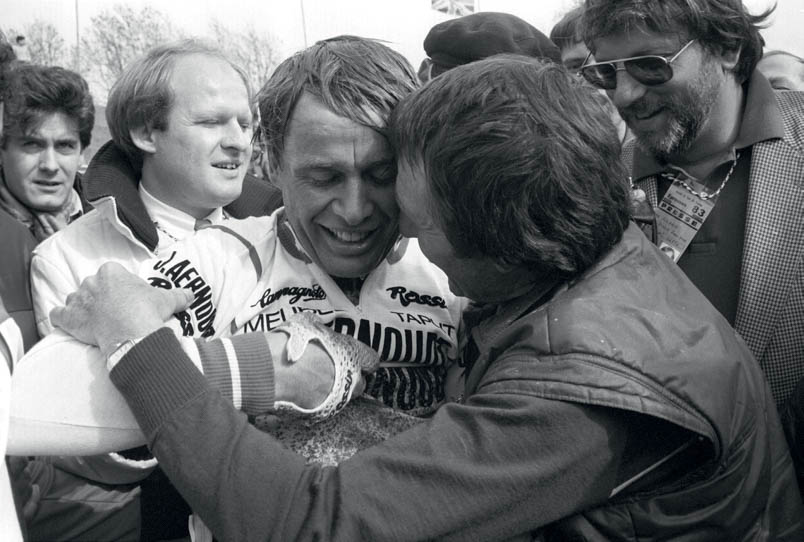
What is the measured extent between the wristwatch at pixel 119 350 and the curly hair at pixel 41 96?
297 cm

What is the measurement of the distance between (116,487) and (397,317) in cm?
123

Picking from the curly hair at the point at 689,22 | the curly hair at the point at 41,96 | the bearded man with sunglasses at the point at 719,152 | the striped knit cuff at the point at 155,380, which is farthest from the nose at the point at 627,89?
the curly hair at the point at 41,96

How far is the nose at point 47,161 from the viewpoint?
12.8 ft

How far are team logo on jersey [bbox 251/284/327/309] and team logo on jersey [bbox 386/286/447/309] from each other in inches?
6.9

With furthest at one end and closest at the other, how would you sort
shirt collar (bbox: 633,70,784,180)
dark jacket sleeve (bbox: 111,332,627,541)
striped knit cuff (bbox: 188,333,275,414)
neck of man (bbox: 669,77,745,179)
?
neck of man (bbox: 669,77,745,179), shirt collar (bbox: 633,70,784,180), striped knit cuff (bbox: 188,333,275,414), dark jacket sleeve (bbox: 111,332,627,541)

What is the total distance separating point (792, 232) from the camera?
7.75 ft

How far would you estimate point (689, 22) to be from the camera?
2.59 m

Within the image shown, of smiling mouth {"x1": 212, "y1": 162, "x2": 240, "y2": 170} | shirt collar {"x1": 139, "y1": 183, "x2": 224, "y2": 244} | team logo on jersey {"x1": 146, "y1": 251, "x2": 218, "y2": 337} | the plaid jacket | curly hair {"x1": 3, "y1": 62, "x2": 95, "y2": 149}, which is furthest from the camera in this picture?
curly hair {"x1": 3, "y1": 62, "x2": 95, "y2": 149}

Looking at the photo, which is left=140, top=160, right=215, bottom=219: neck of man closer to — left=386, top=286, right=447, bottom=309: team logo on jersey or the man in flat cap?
the man in flat cap

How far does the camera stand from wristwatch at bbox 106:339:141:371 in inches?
47.7

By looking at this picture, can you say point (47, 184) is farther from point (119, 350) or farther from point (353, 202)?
point (119, 350)

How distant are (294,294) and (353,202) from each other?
0.25 meters

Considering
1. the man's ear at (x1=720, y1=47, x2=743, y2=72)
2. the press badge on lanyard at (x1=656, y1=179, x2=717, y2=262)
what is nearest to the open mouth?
the press badge on lanyard at (x1=656, y1=179, x2=717, y2=262)

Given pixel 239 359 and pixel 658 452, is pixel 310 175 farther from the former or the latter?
pixel 658 452
